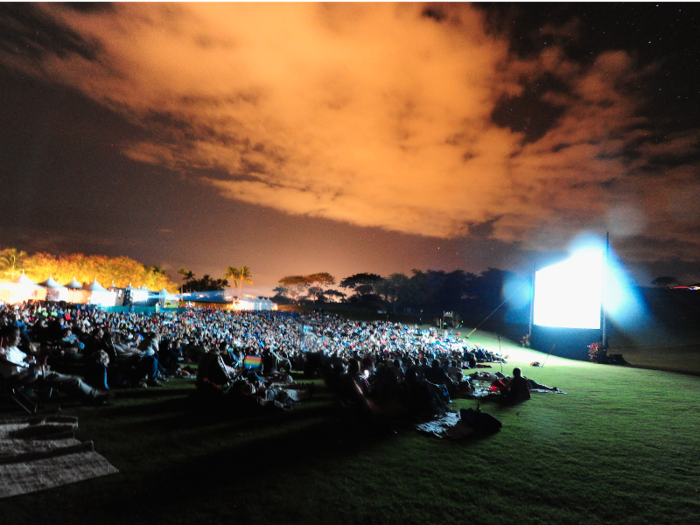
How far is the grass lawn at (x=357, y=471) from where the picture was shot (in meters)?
3.42

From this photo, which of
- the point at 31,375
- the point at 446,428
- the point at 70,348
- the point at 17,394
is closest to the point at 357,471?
the point at 446,428

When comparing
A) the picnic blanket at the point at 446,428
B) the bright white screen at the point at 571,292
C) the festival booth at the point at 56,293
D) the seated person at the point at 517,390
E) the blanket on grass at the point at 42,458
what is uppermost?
the bright white screen at the point at 571,292

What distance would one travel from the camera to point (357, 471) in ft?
14.3

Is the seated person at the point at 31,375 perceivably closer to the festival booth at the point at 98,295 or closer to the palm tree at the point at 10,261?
the festival booth at the point at 98,295

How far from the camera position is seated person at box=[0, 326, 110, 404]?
5.77 m

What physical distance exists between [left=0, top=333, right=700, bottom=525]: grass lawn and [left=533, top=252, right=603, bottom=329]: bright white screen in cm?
1411

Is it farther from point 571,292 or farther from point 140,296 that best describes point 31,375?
point 140,296

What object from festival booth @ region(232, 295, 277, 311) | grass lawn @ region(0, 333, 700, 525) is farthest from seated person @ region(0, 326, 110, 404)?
festival booth @ region(232, 295, 277, 311)

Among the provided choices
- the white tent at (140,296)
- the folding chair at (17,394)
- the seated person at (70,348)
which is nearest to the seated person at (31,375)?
the folding chair at (17,394)

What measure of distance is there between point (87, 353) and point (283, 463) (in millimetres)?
6707

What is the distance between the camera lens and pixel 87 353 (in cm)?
862

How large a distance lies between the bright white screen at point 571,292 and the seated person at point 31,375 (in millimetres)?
20753

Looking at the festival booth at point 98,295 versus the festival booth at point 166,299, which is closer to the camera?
Answer: the festival booth at point 98,295

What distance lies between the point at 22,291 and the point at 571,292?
176 ft
